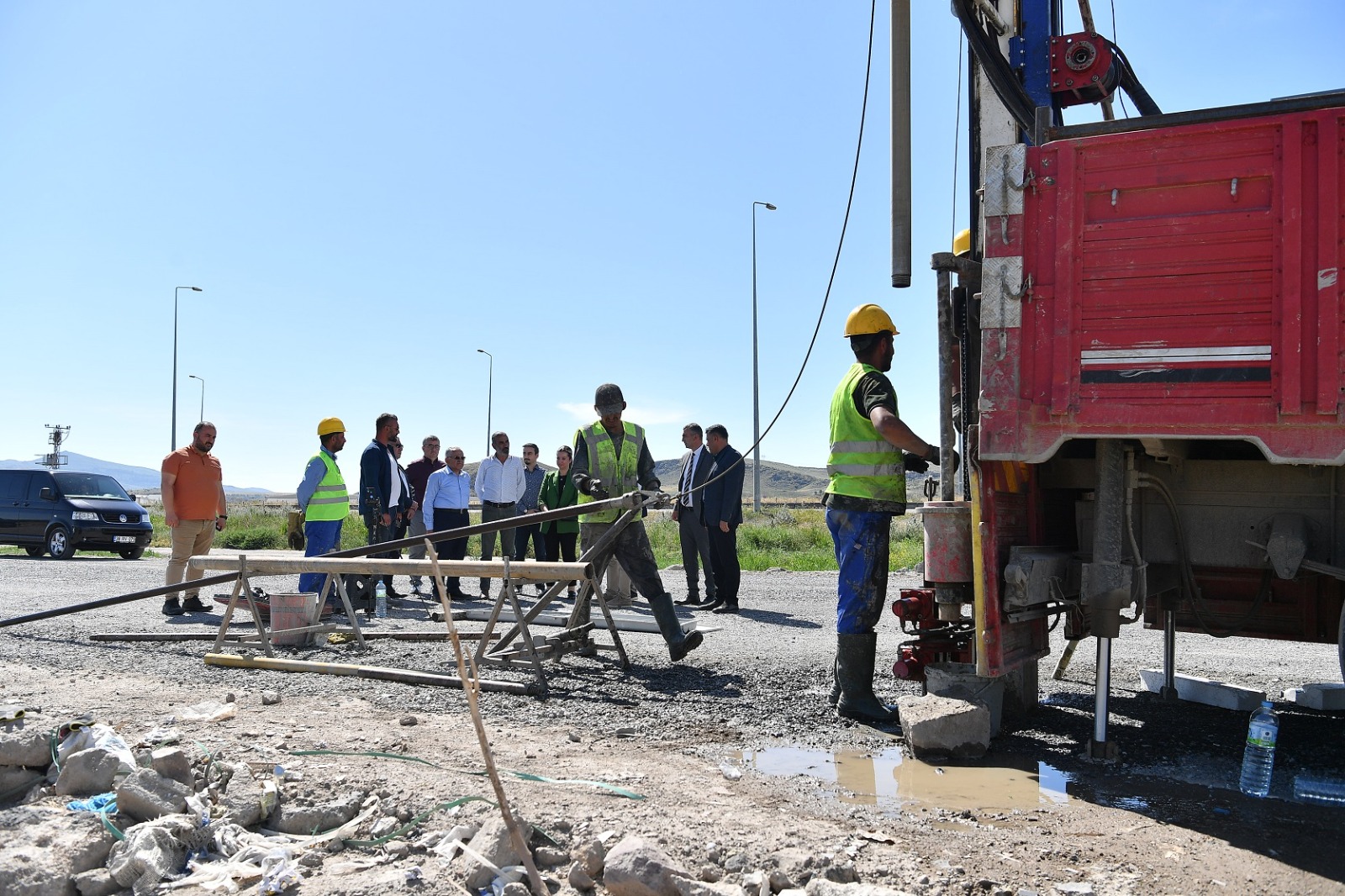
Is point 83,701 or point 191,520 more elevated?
point 191,520

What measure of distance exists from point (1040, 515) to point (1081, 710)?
130cm

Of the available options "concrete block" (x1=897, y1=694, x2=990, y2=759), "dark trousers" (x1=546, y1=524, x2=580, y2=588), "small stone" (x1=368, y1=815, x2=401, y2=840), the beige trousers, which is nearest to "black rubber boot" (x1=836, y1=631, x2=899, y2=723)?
"concrete block" (x1=897, y1=694, x2=990, y2=759)

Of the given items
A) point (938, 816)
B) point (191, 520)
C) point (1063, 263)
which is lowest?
point (938, 816)

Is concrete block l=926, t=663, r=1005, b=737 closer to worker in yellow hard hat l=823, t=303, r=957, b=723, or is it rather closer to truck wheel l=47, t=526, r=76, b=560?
worker in yellow hard hat l=823, t=303, r=957, b=723

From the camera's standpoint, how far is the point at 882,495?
17.5 ft

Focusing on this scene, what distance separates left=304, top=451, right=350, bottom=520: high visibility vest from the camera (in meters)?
9.13

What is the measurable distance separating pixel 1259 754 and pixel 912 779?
1.45 meters

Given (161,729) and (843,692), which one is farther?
(843,692)

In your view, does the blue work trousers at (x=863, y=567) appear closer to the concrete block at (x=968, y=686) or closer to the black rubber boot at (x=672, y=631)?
the concrete block at (x=968, y=686)

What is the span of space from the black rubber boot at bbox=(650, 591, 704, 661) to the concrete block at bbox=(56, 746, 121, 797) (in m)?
3.39

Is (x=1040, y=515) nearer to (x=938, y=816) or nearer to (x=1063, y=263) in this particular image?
(x=1063, y=263)

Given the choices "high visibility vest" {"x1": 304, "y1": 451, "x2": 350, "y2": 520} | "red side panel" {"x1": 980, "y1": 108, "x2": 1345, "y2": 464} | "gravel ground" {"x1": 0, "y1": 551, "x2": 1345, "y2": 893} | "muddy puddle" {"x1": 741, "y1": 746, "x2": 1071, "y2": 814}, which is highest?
"red side panel" {"x1": 980, "y1": 108, "x2": 1345, "y2": 464}

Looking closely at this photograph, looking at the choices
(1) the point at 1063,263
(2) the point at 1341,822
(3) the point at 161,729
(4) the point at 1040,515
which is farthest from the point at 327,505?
(2) the point at 1341,822

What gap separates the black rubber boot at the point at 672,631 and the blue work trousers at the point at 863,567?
1.48 metres
